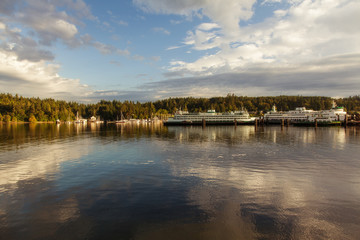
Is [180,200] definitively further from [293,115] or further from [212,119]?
[293,115]

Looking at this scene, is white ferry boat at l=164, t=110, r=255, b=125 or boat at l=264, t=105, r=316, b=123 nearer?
white ferry boat at l=164, t=110, r=255, b=125

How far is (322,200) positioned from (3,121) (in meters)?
Result: 242

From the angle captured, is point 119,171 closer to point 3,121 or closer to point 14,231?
point 14,231

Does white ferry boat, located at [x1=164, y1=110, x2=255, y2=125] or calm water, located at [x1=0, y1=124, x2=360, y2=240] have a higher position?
white ferry boat, located at [x1=164, y1=110, x2=255, y2=125]

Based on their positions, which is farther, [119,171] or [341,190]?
[119,171]

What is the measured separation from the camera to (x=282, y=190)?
57.1ft

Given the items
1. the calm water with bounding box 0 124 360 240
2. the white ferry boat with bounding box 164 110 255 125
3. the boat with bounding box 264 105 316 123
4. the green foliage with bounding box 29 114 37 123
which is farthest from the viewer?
the green foliage with bounding box 29 114 37 123

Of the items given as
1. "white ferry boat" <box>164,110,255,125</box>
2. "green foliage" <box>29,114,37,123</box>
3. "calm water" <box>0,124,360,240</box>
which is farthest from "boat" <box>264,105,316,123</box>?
"green foliage" <box>29,114,37,123</box>

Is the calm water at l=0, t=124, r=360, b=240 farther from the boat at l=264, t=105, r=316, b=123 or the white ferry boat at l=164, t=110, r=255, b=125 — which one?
the boat at l=264, t=105, r=316, b=123

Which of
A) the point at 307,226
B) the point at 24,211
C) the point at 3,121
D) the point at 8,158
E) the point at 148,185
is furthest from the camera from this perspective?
the point at 3,121

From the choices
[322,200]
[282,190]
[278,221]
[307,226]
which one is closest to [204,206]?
[278,221]

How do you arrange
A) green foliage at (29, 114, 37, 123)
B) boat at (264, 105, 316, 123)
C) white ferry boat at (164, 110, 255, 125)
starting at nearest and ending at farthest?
white ferry boat at (164, 110, 255, 125) < boat at (264, 105, 316, 123) < green foliage at (29, 114, 37, 123)

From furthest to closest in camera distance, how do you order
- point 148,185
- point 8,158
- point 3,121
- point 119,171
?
point 3,121 → point 8,158 → point 119,171 → point 148,185

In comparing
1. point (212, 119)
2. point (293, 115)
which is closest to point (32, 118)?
point (212, 119)
